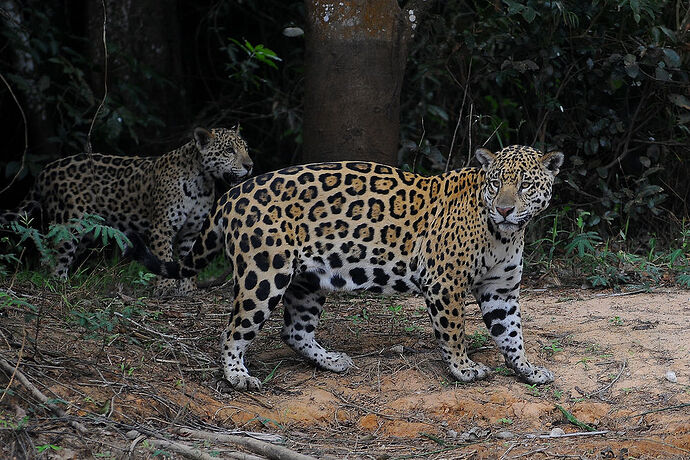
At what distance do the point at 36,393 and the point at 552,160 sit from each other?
11.7 ft

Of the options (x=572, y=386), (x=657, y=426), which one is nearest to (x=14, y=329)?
(x=572, y=386)

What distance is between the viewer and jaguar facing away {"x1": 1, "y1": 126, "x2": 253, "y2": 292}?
904 cm

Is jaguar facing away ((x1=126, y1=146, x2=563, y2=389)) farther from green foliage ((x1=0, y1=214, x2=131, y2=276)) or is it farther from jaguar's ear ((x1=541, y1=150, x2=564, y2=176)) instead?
green foliage ((x1=0, y1=214, x2=131, y2=276))

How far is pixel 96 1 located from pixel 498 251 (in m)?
6.37

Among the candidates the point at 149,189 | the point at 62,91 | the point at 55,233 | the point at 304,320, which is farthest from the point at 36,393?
the point at 62,91

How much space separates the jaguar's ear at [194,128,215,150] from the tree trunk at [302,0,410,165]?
3.82ft

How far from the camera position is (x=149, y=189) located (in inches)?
369

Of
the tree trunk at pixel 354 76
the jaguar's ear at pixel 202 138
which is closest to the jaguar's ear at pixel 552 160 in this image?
the tree trunk at pixel 354 76

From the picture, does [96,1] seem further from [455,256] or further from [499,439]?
[499,439]

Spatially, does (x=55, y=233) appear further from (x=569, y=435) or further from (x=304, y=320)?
(x=569, y=435)

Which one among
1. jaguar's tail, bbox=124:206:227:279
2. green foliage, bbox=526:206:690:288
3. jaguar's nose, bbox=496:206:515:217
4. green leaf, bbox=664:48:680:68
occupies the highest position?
green leaf, bbox=664:48:680:68

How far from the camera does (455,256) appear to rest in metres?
6.32

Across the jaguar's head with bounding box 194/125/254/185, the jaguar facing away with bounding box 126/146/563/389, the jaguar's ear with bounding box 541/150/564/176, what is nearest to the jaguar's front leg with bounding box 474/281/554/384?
the jaguar facing away with bounding box 126/146/563/389

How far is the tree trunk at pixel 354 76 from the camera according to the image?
8039 mm
